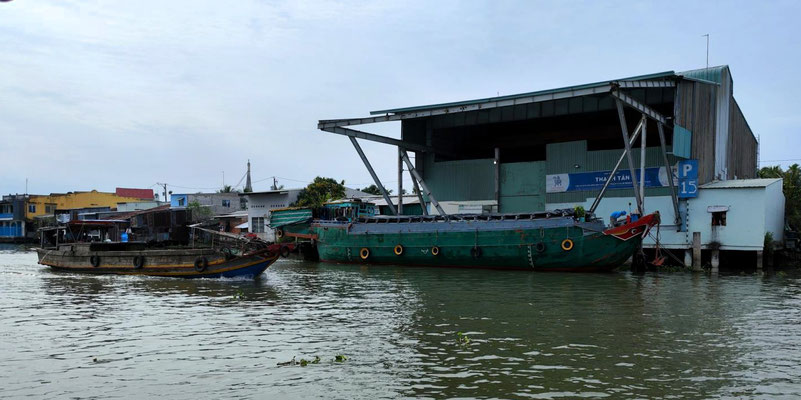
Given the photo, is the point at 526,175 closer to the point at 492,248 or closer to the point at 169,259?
the point at 492,248

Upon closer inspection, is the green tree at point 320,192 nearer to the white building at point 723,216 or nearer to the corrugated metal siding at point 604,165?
the corrugated metal siding at point 604,165

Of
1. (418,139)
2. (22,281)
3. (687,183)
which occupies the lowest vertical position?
(22,281)

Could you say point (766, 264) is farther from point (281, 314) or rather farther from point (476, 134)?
point (281, 314)

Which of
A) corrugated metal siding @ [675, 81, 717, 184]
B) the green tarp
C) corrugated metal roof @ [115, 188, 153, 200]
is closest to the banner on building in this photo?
corrugated metal siding @ [675, 81, 717, 184]

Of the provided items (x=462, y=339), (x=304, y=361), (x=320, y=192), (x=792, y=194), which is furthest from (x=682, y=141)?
(x=320, y=192)

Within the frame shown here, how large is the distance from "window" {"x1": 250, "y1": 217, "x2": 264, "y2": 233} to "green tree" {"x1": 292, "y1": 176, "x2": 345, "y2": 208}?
9.76 ft

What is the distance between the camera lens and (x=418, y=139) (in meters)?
35.1

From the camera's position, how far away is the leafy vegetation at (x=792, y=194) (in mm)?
33719

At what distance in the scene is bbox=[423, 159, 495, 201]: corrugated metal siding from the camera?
33344 mm

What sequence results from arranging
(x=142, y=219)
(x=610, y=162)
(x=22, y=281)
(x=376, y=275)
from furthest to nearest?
(x=142, y=219)
(x=610, y=162)
(x=376, y=275)
(x=22, y=281)

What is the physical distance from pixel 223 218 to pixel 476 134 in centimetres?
2520

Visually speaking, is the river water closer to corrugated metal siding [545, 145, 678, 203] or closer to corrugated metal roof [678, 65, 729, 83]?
corrugated metal siding [545, 145, 678, 203]

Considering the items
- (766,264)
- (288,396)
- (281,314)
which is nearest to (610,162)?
(766,264)

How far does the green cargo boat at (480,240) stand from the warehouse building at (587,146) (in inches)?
75.6
